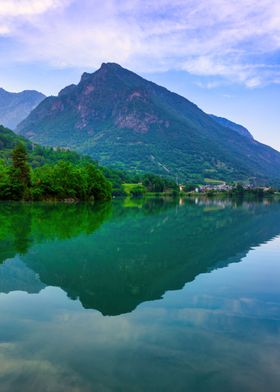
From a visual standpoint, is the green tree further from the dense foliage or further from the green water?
the green water

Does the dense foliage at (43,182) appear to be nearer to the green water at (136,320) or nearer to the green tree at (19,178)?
the green tree at (19,178)

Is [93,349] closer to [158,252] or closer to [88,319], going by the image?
[88,319]

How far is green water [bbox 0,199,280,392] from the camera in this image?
8.41 metres

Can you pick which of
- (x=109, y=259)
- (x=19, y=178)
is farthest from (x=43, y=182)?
(x=109, y=259)

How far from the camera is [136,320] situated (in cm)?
1205

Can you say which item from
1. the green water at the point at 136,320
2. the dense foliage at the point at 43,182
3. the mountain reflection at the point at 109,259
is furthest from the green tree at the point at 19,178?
the green water at the point at 136,320

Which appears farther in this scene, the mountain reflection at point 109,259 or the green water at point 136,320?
the mountain reflection at point 109,259

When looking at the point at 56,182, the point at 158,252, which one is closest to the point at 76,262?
the point at 158,252

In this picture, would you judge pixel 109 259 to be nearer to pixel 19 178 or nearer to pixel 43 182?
pixel 19 178

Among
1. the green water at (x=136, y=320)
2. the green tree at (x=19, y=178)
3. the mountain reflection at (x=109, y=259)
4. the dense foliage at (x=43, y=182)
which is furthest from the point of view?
the dense foliage at (x=43, y=182)

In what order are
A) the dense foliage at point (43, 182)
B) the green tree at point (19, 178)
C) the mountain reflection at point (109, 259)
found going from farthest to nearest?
the dense foliage at point (43, 182) < the green tree at point (19, 178) < the mountain reflection at point (109, 259)

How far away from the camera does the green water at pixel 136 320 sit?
8.41 m

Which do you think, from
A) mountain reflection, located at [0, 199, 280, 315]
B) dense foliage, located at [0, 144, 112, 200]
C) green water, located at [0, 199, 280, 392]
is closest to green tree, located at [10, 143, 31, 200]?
dense foliage, located at [0, 144, 112, 200]

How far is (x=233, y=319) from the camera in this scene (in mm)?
12648
